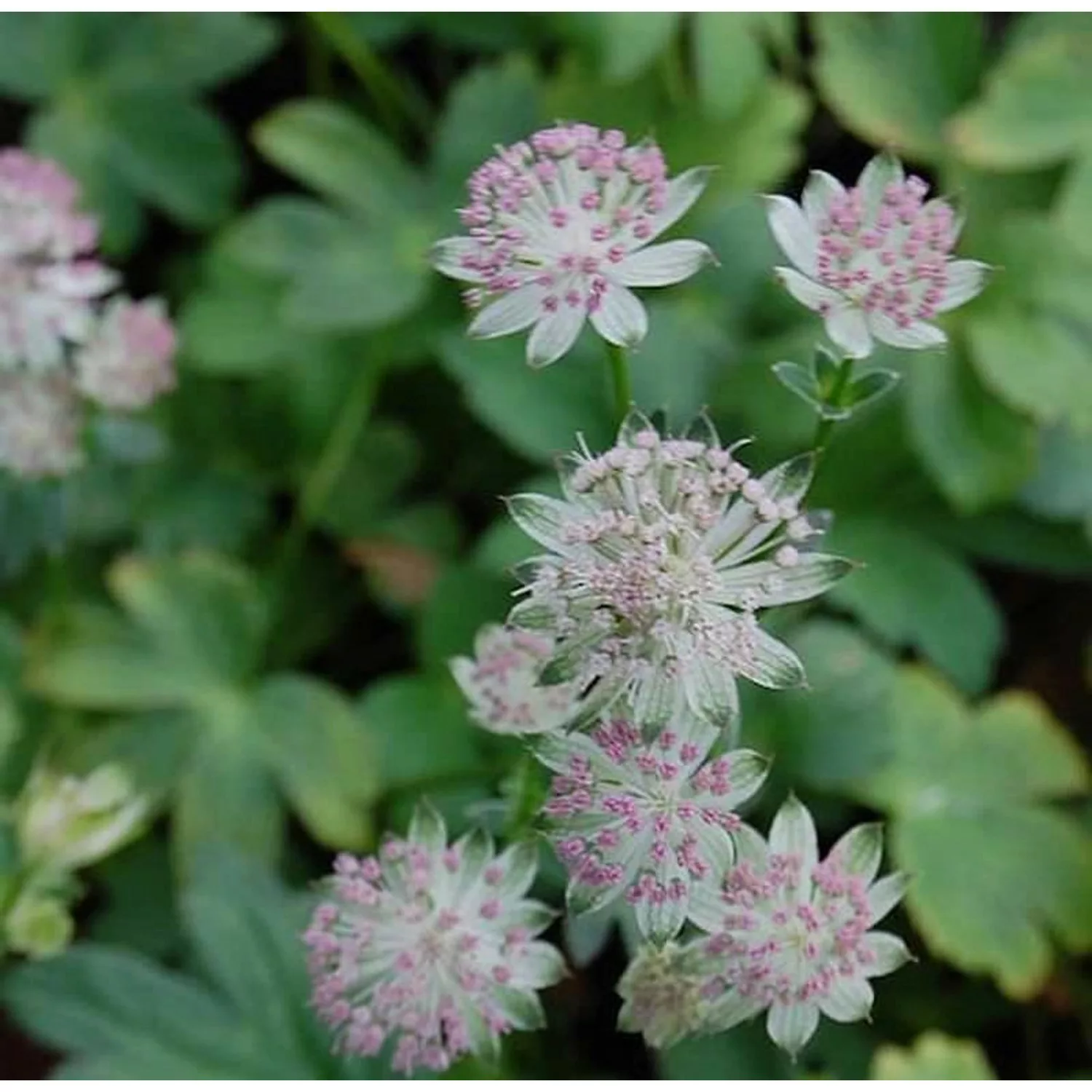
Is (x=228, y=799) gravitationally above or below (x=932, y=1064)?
above

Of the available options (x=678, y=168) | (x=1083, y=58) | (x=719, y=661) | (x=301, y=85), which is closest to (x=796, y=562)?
(x=719, y=661)

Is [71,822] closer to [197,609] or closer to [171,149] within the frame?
[197,609]

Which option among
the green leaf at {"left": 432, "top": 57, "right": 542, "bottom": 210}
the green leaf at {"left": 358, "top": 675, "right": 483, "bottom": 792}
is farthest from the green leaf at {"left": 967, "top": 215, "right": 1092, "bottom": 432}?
the green leaf at {"left": 358, "top": 675, "right": 483, "bottom": 792}

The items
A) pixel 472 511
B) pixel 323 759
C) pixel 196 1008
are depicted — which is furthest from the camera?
pixel 472 511

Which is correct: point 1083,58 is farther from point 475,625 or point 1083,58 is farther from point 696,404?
point 475,625

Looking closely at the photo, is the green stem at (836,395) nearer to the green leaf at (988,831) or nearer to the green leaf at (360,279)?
the green leaf at (988,831)

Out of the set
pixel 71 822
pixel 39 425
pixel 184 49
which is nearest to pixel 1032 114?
pixel 184 49

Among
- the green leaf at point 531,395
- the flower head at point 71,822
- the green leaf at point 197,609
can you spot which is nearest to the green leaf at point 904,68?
the green leaf at point 531,395
